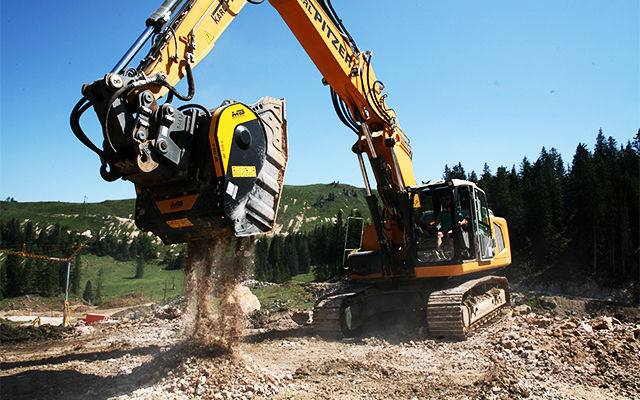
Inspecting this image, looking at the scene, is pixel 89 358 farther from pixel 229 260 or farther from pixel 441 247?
pixel 441 247

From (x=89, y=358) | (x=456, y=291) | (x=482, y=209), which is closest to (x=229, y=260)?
(x=89, y=358)

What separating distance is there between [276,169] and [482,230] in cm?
537

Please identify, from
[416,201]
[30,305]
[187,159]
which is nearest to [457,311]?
[416,201]

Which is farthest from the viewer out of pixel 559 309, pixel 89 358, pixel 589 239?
pixel 589 239

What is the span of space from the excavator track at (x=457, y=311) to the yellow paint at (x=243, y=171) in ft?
14.8

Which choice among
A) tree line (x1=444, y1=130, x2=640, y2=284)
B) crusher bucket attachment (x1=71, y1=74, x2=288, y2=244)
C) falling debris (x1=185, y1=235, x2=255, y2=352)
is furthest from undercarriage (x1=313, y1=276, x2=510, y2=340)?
tree line (x1=444, y1=130, x2=640, y2=284)

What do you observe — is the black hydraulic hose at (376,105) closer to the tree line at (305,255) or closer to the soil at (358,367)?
the soil at (358,367)

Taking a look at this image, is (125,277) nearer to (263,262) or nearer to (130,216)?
(263,262)

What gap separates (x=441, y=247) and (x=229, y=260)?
463 cm

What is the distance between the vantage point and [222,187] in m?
4.51

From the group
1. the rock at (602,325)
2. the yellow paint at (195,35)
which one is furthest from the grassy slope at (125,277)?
the yellow paint at (195,35)

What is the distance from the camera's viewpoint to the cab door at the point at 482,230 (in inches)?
341

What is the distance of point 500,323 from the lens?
953 centimetres

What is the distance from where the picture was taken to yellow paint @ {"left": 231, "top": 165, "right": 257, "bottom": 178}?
15.3ft
